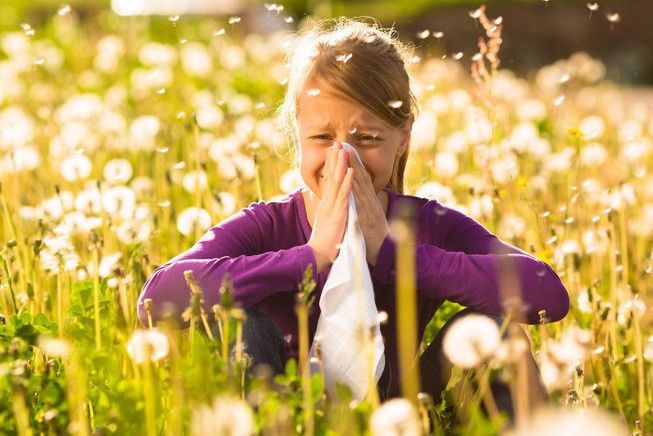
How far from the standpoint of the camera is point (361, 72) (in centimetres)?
231

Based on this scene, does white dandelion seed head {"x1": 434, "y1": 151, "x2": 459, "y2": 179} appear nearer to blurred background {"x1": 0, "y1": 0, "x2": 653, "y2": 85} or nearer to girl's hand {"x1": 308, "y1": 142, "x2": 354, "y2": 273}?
girl's hand {"x1": 308, "y1": 142, "x2": 354, "y2": 273}

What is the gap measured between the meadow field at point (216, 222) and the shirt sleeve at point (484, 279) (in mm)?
81

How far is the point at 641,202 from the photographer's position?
4.08 meters

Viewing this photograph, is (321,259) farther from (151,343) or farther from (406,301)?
(406,301)

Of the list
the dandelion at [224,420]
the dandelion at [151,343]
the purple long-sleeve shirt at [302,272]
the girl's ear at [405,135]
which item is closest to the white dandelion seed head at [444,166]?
the girl's ear at [405,135]

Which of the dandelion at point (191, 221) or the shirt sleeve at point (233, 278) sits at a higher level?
the dandelion at point (191, 221)

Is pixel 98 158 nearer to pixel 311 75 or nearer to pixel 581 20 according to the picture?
pixel 311 75

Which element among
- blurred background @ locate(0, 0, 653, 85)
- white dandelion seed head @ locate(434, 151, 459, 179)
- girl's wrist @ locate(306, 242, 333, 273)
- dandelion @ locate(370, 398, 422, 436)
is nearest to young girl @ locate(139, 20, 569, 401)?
girl's wrist @ locate(306, 242, 333, 273)

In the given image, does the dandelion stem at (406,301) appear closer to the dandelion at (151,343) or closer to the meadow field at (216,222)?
the meadow field at (216,222)

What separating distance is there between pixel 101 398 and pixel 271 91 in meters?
4.24

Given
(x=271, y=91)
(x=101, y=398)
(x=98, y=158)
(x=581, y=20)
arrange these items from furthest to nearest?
1. (x=581, y=20)
2. (x=271, y=91)
3. (x=98, y=158)
4. (x=101, y=398)

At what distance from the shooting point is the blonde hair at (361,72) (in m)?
2.28

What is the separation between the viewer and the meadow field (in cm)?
167

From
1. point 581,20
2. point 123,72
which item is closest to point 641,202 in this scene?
point 123,72
